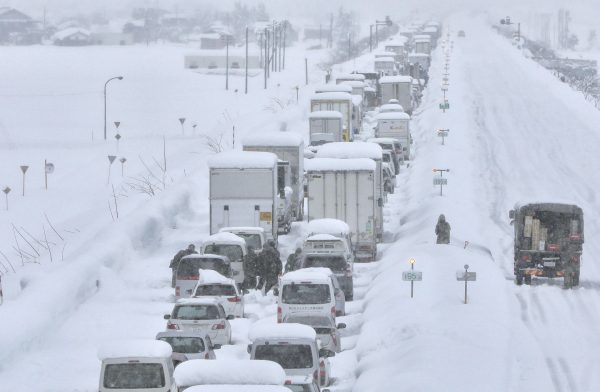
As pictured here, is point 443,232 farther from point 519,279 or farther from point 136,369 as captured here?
point 136,369

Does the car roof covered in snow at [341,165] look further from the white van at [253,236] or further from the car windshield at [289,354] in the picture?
the car windshield at [289,354]

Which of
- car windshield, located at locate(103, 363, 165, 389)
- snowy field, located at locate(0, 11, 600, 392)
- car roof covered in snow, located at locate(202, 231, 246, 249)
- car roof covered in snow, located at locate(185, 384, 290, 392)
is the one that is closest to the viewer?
car roof covered in snow, located at locate(185, 384, 290, 392)

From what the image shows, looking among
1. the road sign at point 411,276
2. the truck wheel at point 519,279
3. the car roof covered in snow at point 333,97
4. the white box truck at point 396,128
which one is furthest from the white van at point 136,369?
the car roof covered in snow at point 333,97

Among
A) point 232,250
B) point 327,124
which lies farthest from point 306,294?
point 327,124

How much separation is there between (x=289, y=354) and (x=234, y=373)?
499cm

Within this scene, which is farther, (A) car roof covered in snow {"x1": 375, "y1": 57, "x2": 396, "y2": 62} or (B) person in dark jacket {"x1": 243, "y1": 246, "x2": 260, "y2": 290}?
(A) car roof covered in snow {"x1": 375, "y1": 57, "x2": 396, "y2": 62}

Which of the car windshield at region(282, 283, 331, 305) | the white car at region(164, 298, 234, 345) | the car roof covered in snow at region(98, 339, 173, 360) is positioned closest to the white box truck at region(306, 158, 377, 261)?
the car windshield at region(282, 283, 331, 305)

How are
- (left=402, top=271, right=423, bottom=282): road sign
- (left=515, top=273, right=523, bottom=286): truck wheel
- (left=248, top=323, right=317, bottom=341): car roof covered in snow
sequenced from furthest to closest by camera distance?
(left=515, top=273, right=523, bottom=286): truck wheel < (left=402, top=271, right=423, bottom=282): road sign < (left=248, top=323, right=317, bottom=341): car roof covered in snow

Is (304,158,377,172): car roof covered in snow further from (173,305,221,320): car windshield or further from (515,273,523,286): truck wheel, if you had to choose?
(173,305,221,320): car windshield

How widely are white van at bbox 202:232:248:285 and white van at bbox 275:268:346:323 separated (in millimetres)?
5530

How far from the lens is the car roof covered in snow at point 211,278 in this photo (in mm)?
26344

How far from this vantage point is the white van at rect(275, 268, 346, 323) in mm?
24484

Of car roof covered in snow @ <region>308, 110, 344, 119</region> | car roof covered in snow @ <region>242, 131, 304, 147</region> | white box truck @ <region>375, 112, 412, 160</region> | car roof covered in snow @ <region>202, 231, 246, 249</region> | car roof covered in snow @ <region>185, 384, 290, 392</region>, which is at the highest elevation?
car roof covered in snow @ <region>308, 110, 344, 119</region>

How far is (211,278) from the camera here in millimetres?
26453
